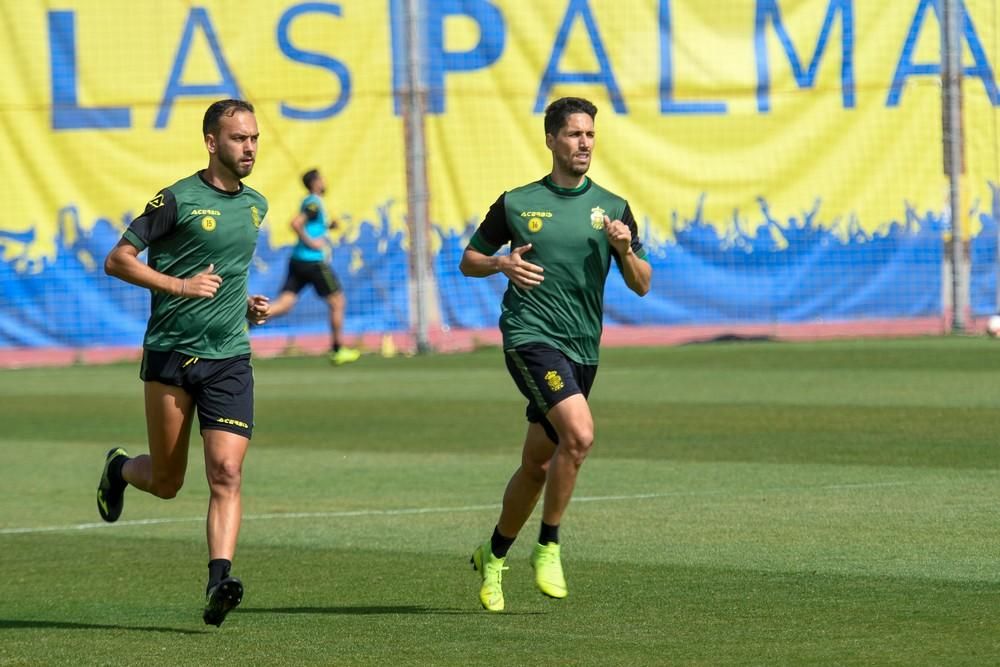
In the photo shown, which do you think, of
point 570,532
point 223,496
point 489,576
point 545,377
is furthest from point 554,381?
point 570,532

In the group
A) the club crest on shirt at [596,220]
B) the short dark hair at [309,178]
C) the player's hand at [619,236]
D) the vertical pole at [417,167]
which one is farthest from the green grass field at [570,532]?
the vertical pole at [417,167]

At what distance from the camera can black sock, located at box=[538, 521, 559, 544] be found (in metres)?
8.36

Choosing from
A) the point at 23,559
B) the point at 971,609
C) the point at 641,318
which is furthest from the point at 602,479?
the point at 641,318

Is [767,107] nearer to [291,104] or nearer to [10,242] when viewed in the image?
Answer: [291,104]

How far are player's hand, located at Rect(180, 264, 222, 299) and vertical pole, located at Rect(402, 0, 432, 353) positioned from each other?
16359 millimetres

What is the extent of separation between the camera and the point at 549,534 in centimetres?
838

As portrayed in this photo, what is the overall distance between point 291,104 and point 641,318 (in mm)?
5235

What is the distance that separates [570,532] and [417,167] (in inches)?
567

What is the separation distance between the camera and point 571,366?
845cm

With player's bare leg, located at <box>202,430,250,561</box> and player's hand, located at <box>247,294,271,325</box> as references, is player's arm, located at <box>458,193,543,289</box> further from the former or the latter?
player's bare leg, located at <box>202,430,250,561</box>

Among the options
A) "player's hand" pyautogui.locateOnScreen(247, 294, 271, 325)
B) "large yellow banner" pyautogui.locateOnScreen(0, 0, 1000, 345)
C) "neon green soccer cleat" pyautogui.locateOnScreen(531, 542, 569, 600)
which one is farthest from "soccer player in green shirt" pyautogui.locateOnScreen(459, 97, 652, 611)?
"large yellow banner" pyautogui.locateOnScreen(0, 0, 1000, 345)

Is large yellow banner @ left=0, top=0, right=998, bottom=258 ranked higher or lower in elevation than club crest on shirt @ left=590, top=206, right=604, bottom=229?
higher

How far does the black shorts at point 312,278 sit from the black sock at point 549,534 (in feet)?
46.4

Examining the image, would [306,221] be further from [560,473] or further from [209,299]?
[560,473]
